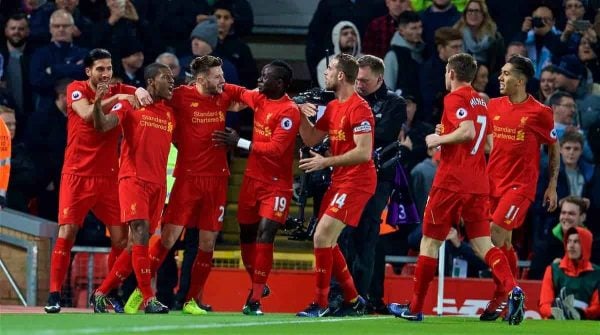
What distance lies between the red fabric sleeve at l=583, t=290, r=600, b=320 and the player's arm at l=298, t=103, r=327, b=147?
396 cm

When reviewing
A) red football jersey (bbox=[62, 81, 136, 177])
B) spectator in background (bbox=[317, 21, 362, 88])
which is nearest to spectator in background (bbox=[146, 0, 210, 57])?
spectator in background (bbox=[317, 21, 362, 88])

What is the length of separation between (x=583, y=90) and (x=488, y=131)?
18.0 feet

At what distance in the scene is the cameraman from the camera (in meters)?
15.1

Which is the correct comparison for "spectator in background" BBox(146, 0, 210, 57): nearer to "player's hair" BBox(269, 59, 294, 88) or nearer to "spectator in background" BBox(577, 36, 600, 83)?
"spectator in background" BBox(577, 36, 600, 83)

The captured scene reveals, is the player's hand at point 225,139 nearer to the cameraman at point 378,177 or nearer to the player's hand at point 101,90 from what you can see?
the player's hand at point 101,90

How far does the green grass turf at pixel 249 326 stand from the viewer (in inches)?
443

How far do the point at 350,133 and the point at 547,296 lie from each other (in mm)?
3794

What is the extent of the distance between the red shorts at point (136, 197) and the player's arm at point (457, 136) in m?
2.68

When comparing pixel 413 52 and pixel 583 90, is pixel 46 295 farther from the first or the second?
pixel 583 90

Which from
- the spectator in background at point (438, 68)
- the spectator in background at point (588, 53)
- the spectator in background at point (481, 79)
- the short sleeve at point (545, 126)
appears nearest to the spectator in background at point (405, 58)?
the spectator in background at point (438, 68)

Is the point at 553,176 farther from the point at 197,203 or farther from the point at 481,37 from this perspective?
the point at 481,37

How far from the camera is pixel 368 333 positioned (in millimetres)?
11477

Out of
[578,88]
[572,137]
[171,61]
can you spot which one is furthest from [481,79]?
[171,61]

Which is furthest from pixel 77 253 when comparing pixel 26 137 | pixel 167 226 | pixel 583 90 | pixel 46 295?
pixel 583 90
